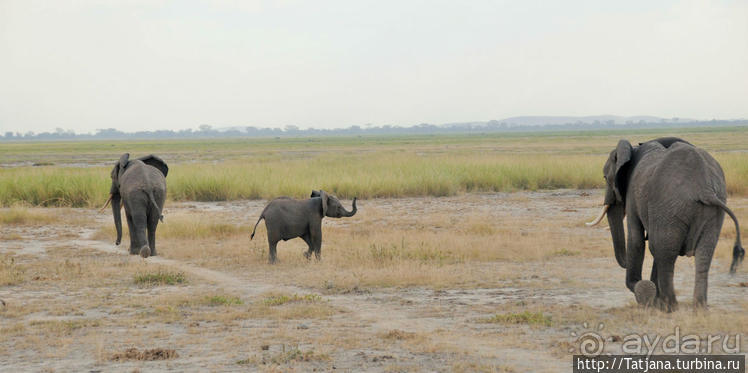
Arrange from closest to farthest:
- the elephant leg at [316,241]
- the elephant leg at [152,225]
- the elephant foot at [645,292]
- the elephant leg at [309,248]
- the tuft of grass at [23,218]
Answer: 1. the elephant foot at [645,292]
2. the elephant leg at [316,241]
3. the elephant leg at [309,248]
4. the elephant leg at [152,225]
5. the tuft of grass at [23,218]

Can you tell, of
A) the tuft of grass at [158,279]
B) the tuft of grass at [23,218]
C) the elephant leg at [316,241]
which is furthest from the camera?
the tuft of grass at [23,218]

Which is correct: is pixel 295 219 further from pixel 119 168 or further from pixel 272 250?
pixel 119 168

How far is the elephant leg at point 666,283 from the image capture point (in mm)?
7410

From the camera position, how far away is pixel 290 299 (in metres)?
9.09

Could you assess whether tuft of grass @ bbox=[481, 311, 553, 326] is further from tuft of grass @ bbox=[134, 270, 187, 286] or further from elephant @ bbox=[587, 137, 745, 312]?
tuft of grass @ bbox=[134, 270, 187, 286]

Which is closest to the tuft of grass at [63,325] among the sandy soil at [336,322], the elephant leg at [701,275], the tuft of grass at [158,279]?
the sandy soil at [336,322]

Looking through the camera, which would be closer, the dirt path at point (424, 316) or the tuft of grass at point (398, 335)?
the dirt path at point (424, 316)

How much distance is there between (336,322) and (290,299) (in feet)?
4.16

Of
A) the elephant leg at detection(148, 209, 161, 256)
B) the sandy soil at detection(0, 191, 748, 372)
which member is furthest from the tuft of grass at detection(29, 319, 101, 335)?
the elephant leg at detection(148, 209, 161, 256)

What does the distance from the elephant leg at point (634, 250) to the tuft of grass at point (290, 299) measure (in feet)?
11.2

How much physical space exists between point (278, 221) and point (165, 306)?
10.5 feet

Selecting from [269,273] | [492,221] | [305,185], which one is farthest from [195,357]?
[305,185]

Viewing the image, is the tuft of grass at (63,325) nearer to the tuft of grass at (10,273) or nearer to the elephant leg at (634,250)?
the tuft of grass at (10,273)

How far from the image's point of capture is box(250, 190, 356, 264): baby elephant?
11.8 meters
